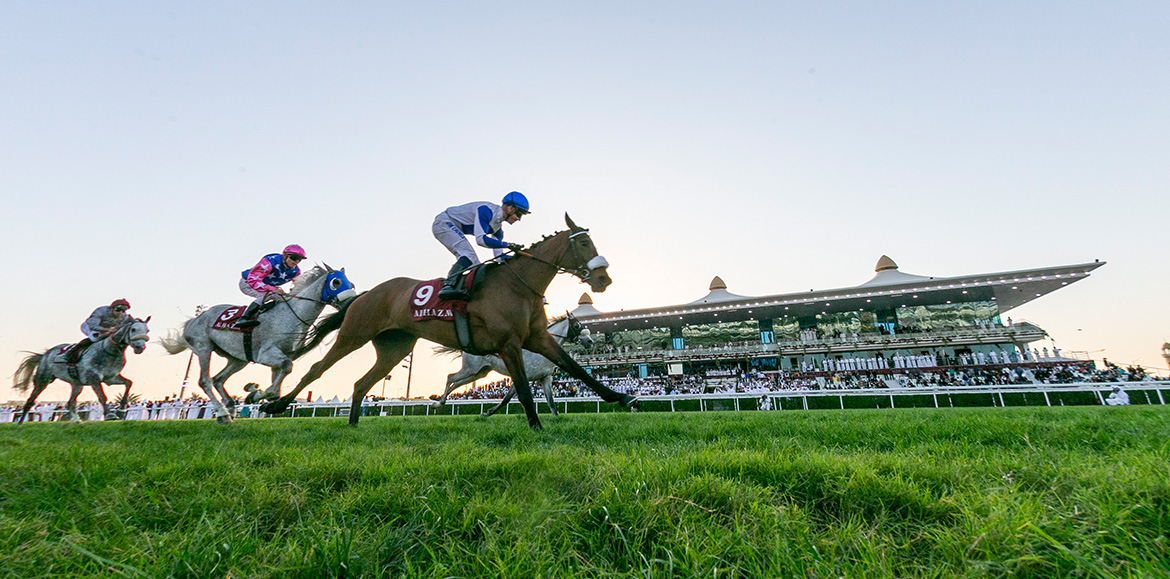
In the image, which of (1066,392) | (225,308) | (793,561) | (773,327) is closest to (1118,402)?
(1066,392)

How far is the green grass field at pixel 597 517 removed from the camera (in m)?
1.23

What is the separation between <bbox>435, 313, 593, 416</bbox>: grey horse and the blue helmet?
13.3 feet

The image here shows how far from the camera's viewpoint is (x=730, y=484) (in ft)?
5.90

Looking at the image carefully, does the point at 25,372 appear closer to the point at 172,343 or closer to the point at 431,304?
the point at 172,343

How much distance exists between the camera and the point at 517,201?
19.9ft

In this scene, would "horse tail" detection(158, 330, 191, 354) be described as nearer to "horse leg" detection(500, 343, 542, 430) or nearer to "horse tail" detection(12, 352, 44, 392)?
"horse tail" detection(12, 352, 44, 392)

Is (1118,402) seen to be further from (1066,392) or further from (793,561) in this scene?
(793,561)

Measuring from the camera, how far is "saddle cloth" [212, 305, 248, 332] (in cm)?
768

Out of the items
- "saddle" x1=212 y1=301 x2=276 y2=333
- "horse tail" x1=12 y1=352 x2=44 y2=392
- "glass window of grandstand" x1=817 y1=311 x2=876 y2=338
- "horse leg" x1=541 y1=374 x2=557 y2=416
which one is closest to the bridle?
"saddle" x1=212 y1=301 x2=276 y2=333

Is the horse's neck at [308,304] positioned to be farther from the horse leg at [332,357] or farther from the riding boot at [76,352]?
the riding boot at [76,352]

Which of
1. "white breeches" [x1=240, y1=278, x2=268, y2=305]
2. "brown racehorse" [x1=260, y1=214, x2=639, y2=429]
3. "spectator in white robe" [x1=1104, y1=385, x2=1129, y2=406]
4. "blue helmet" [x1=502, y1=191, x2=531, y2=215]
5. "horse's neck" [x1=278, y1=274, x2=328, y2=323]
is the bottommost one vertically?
"spectator in white robe" [x1=1104, y1=385, x2=1129, y2=406]

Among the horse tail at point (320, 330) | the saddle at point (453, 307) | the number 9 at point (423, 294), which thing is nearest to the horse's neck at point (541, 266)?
the saddle at point (453, 307)

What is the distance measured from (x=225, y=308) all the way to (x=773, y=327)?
45360 millimetres

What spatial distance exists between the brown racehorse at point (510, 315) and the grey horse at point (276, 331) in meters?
1.15
